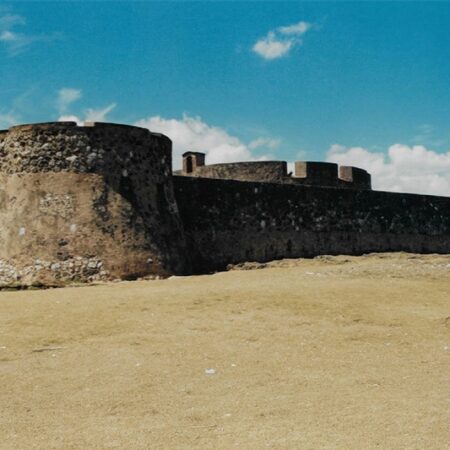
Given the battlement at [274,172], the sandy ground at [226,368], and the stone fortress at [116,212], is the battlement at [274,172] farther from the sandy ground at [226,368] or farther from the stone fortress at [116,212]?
the sandy ground at [226,368]

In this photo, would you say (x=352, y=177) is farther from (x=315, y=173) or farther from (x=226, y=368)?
(x=226, y=368)

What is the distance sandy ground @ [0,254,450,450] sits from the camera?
4.35 m

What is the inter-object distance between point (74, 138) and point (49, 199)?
1595 mm

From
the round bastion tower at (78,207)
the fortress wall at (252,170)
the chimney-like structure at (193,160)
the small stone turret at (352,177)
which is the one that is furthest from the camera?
the small stone turret at (352,177)

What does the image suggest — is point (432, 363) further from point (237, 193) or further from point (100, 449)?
point (237, 193)

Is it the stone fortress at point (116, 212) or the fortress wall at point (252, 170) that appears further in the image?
the fortress wall at point (252, 170)

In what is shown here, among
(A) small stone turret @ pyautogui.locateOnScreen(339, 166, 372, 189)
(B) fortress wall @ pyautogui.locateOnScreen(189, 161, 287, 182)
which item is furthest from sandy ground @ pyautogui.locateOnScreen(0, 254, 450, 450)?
(A) small stone turret @ pyautogui.locateOnScreen(339, 166, 372, 189)

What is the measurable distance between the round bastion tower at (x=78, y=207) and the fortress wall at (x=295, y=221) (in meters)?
2.65

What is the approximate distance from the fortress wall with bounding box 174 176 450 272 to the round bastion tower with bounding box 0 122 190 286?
2651mm

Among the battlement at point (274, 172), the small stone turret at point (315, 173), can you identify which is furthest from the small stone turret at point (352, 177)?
the small stone turret at point (315, 173)

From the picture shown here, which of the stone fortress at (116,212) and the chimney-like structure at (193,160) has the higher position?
the chimney-like structure at (193,160)

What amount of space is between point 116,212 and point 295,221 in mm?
7759

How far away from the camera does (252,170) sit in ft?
81.3

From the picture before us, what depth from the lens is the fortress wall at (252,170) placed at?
81.1 ft
